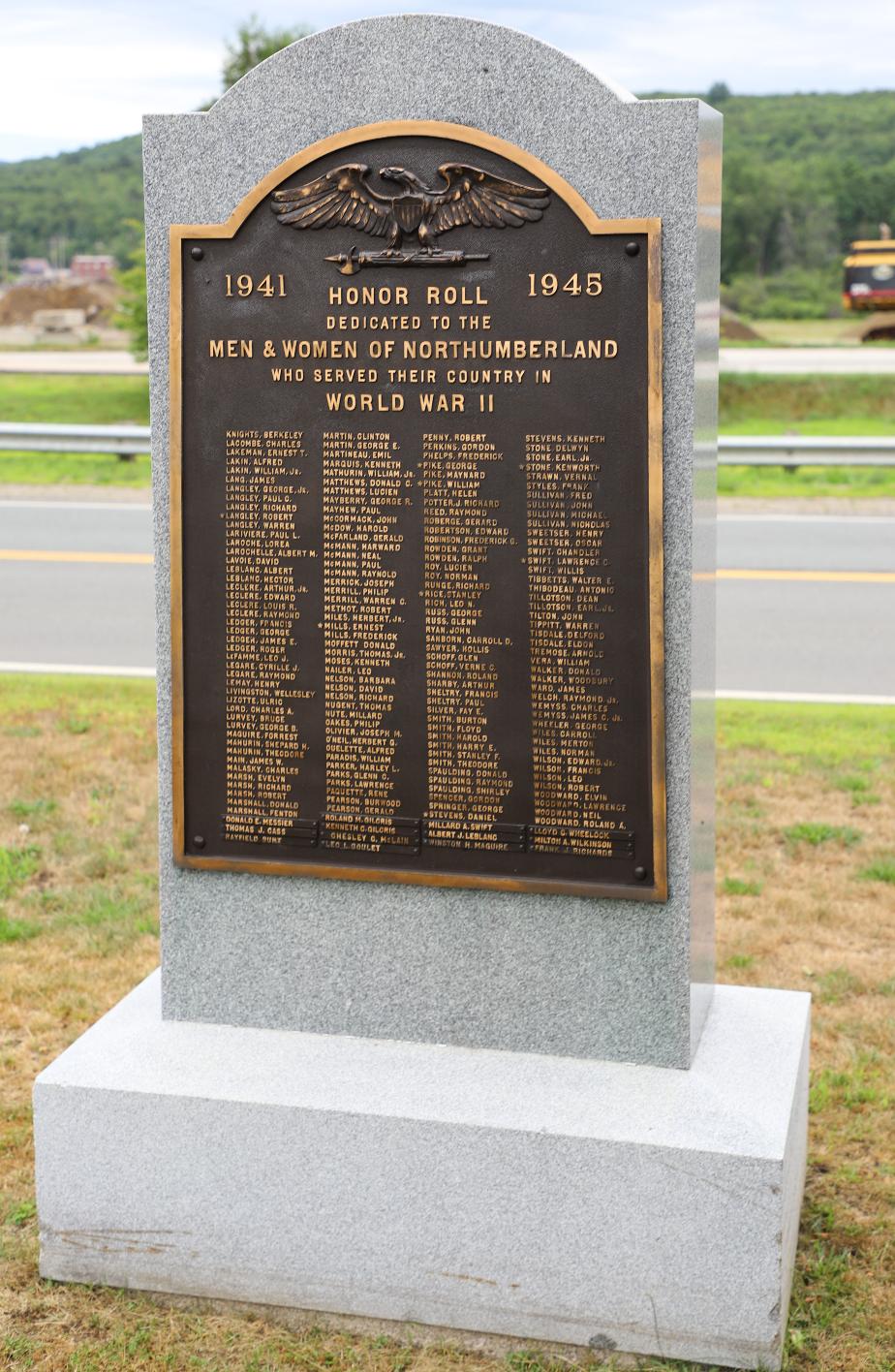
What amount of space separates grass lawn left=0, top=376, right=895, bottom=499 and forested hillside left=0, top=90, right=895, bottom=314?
800 inches

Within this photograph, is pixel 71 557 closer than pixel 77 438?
Yes

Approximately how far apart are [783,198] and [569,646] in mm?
47605

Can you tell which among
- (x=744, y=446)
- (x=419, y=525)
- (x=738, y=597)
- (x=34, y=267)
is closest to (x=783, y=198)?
(x=744, y=446)

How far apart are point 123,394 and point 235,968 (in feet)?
67.3

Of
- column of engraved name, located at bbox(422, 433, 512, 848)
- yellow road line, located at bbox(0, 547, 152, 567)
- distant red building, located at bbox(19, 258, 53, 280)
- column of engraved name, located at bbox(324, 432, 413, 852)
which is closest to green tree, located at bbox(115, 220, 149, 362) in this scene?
yellow road line, located at bbox(0, 547, 152, 567)

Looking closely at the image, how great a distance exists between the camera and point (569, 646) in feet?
11.9

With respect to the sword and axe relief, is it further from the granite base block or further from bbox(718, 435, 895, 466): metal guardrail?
bbox(718, 435, 895, 466): metal guardrail

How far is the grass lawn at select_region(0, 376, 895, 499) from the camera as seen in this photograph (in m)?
16.0

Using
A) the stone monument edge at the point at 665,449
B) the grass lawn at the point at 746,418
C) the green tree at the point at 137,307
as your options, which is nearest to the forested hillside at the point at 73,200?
the grass lawn at the point at 746,418

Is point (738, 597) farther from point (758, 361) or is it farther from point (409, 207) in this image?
point (758, 361)

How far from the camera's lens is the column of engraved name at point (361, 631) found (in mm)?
3697

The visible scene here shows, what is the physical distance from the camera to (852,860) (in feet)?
20.0

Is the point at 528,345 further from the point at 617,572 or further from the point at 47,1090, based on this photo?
the point at 47,1090

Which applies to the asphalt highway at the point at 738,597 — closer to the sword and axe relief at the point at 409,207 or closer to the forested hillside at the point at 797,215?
the sword and axe relief at the point at 409,207
